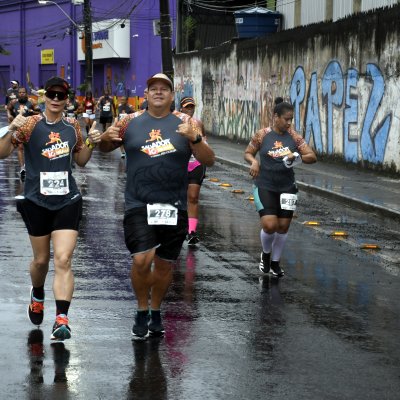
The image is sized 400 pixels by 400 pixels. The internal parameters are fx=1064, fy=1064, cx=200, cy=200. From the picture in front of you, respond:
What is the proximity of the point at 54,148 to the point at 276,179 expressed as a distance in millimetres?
3618

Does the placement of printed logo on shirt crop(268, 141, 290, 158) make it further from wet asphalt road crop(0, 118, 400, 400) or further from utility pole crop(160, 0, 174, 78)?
utility pole crop(160, 0, 174, 78)

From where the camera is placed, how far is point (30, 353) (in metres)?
7.06

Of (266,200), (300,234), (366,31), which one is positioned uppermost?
(366,31)

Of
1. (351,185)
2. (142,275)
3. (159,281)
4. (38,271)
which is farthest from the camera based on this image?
(351,185)

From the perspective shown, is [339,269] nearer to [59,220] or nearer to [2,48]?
[59,220]

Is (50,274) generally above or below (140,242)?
below

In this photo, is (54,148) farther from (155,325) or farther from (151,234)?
(155,325)

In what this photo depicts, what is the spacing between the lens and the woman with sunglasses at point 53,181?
7.62 m

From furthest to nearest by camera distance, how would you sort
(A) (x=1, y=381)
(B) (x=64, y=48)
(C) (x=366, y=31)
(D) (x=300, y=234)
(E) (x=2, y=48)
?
(E) (x=2, y=48) → (B) (x=64, y=48) → (C) (x=366, y=31) → (D) (x=300, y=234) → (A) (x=1, y=381)

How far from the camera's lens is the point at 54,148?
7.66 m

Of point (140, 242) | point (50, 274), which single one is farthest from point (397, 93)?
A: point (140, 242)

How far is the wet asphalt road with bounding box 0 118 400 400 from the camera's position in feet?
21.0

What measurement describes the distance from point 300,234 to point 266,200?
3.60 m

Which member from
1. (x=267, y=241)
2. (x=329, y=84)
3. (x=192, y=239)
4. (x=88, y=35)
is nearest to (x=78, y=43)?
(x=88, y=35)
